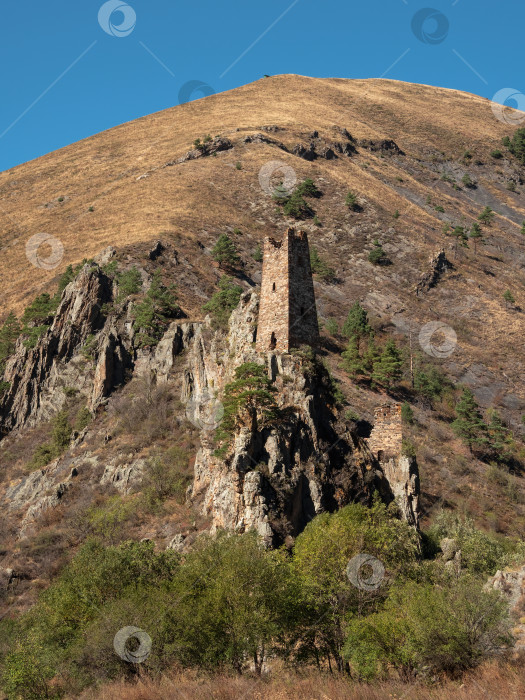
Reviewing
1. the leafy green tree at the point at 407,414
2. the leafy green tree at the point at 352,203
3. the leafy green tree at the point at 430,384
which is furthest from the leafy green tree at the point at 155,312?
the leafy green tree at the point at 352,203

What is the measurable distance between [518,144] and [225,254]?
366ft

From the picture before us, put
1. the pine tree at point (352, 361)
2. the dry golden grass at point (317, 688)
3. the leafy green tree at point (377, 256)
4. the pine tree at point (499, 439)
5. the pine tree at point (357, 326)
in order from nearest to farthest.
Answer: the dry golden grass at point (317, 688) < the pine tree at point (499, 439) < the pine tree at point (352, 361) < the pine tree at point (357, 326) < the leafy green tree at point (377, 256)

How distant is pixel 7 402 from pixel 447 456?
4496cm

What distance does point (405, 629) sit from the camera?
2091cm

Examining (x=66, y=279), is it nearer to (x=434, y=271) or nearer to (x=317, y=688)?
(x=434, y=271)

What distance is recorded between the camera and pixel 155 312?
2334 inches

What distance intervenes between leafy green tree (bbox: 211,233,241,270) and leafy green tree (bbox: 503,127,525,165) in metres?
106

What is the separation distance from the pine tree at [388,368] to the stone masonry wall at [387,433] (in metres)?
26.4

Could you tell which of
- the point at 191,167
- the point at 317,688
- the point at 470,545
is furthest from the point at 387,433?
the point at 191,167

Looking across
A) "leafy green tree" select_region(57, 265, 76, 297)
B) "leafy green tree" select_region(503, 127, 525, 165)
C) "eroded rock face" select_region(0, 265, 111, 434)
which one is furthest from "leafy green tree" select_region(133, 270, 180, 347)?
"leafy green tree" select_region(503, 127, 525, 165)

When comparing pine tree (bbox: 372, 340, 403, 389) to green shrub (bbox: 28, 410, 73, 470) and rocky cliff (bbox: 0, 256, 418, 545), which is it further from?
green shrub (bbox: 28, 410, 73, 470)

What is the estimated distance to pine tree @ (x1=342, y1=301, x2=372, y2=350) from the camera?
7188cm

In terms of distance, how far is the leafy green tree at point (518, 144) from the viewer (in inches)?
6038

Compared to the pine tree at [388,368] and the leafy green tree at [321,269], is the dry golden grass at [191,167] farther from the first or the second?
the pine tree at [388,368]
